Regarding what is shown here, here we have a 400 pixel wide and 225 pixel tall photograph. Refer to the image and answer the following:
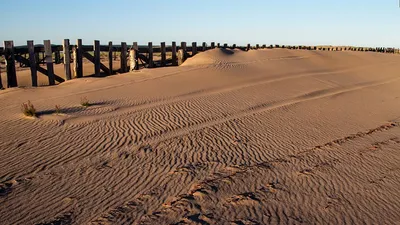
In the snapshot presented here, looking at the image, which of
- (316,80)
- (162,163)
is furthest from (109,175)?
(316,80)

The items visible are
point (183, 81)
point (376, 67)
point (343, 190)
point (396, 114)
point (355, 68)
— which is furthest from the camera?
point (376, 67)

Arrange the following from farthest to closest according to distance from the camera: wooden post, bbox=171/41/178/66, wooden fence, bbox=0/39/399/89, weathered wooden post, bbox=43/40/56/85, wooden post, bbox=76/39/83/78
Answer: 1. wooden post, bbox=171/41/178/66
2. wooden post, bbox=76/39/83/78
3. weathered wooden post, bbox=43/40/56/85
4. wooden fence, bbox=0/39/399/89

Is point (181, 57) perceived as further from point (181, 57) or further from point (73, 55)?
point (73, 55)

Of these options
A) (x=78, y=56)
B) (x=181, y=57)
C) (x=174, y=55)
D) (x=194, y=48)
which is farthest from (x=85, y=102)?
(x=194, y=48)

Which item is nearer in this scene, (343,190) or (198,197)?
(198,197)

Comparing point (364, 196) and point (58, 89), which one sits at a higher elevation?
point (58, 89)

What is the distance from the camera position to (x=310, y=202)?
518 centimetres

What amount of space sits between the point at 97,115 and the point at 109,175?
3.69 metres

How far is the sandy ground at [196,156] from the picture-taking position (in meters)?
4.95

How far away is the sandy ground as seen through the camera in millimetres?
4953

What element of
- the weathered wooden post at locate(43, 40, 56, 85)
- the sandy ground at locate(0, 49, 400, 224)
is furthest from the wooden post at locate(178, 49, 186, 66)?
the weathered wooden post at locate(43, 40, 56, 85)

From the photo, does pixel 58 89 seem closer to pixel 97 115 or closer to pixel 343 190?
pixel 97 115

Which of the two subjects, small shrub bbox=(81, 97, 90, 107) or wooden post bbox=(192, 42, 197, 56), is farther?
wooden post bbox=(192, 42, 197, 56)

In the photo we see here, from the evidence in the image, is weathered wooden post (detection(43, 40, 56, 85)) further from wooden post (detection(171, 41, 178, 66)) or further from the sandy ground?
wooden post (detection(171, 41, 178, 66))
